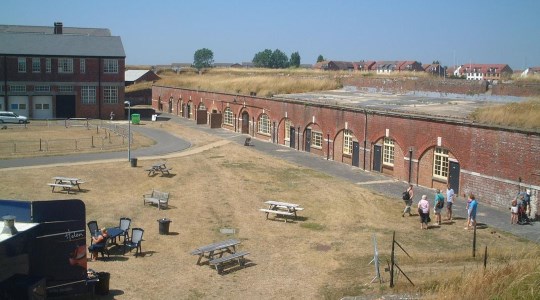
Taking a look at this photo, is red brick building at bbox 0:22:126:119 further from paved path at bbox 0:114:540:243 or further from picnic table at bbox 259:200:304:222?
picnic table at bbox 259:200:304:222

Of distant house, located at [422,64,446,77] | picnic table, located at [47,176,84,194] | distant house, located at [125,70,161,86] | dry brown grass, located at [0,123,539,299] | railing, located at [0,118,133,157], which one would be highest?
distant house, located at [422,64,446,77]

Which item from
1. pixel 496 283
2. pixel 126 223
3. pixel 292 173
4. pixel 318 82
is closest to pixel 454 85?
pixel 318 82

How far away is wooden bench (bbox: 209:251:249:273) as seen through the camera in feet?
56.5

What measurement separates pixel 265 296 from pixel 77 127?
132ft

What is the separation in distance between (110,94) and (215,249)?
45.5 m

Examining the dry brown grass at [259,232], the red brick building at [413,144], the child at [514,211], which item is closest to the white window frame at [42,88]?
the red brick building at [413,144]

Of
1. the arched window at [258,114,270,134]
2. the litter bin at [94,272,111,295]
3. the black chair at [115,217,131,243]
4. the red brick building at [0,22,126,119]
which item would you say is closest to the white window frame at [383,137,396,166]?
the arched window at [258,114,270,134]

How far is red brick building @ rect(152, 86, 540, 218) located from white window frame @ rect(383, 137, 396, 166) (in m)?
0.06

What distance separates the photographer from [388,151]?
32469mm

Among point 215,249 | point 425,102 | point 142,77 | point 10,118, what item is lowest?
point 215,249

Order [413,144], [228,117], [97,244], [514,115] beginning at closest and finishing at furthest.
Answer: [97,244] < [514,115] < [413,144] < [228,117]

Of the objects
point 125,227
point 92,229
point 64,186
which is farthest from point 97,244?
point 64,186

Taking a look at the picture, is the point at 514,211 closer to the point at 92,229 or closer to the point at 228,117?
the point at 92,229

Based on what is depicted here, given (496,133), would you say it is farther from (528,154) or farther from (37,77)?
(37,77)
